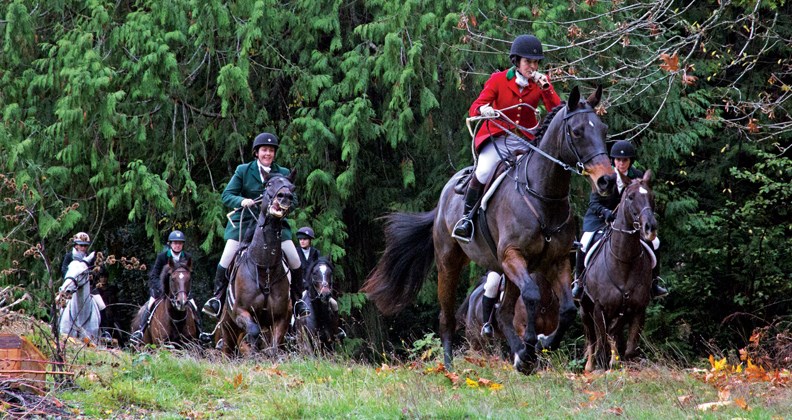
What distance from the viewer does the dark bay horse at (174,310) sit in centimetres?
1869

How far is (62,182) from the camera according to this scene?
20.5 m

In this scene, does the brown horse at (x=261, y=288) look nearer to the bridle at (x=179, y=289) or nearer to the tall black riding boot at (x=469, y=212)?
the tall black riding boot at (x=469, y=212)

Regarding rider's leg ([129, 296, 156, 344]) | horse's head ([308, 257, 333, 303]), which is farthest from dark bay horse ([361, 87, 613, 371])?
rider's leg ([129, 296, 156, 344])

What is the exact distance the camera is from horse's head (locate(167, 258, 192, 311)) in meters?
18.6

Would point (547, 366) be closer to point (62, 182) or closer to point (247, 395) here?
point (247, 395)

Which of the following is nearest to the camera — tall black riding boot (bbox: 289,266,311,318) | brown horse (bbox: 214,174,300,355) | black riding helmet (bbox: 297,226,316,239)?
brown horse (bbox: 214,174,300,355)

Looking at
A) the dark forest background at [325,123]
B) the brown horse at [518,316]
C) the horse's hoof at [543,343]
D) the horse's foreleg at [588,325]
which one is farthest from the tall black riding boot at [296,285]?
the horse's hoof at [543,343]

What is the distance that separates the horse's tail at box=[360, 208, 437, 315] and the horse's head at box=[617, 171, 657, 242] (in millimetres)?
2296

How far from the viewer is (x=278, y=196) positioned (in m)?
13.6

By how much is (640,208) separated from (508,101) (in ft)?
8.61

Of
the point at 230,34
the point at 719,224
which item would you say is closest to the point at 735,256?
the point at 719,224

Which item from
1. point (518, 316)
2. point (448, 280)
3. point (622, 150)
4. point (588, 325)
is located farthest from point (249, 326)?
point (622, 150)

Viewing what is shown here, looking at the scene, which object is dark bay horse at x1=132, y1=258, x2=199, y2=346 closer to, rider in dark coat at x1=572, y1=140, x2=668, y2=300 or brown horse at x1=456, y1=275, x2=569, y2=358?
brown horse at x1=456, y1=275, x2=569, y2=358

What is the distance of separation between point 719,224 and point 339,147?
7.11 metres
